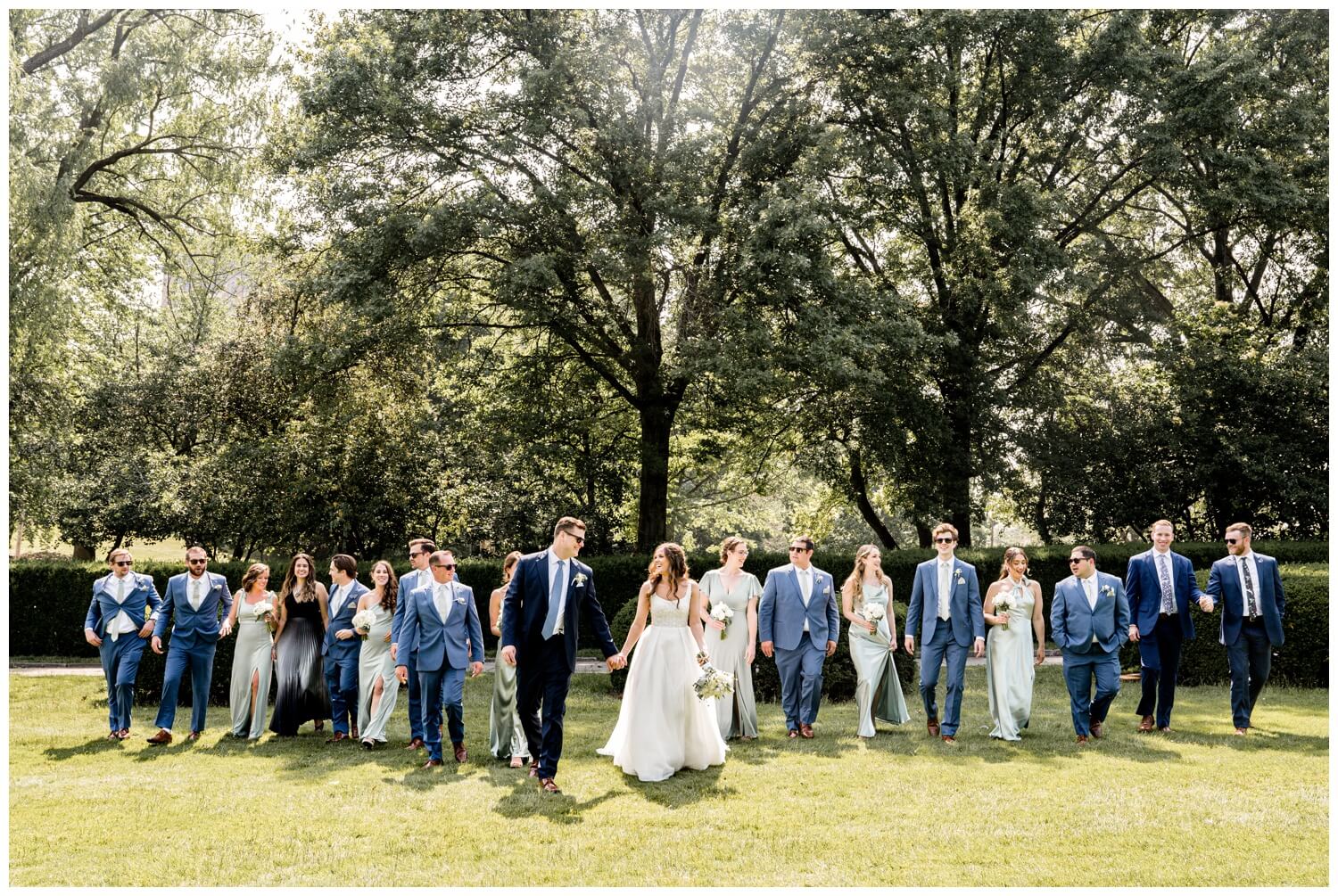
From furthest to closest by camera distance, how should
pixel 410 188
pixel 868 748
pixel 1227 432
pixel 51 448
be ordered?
pixel 51 448 < pixel 1227 432 < pixel 410 188 < pixel 868 748

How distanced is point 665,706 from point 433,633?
7.45 feet

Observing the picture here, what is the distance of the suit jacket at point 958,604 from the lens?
10.6m

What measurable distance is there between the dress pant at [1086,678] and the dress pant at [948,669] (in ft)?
3.30

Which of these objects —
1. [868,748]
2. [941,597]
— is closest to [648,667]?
[868,748]

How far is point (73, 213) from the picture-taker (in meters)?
17.6

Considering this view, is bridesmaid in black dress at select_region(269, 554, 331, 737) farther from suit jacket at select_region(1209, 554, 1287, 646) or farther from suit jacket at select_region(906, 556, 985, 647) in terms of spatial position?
suit jacket at select_region(1209, 554, 1287, 646)

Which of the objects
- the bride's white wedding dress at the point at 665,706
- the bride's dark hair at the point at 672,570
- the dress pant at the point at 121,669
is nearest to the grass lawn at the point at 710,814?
the bride's white wedding dress at the point at 665,706

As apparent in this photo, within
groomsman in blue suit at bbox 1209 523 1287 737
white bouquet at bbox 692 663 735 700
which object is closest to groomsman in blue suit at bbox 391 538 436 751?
white bouquet at bbox 692 663 735 700

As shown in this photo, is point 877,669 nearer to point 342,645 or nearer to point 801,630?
point 801,630

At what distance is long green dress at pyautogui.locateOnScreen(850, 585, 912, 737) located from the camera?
35.8ft

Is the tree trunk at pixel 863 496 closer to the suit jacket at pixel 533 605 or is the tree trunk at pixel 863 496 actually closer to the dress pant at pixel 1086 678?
the dress pant at pixel 1086 678

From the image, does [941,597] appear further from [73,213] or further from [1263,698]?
[73,213]

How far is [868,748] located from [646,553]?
11831mm

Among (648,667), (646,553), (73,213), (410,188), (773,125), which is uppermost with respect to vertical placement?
(773,125)
